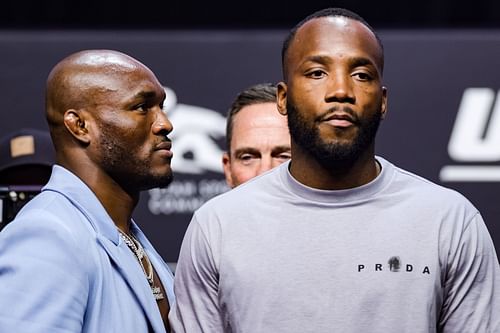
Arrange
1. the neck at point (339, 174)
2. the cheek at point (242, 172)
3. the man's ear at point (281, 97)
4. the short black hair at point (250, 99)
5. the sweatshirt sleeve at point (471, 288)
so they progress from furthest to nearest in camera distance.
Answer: the short black hair at point (250, 99) → the cheek at point (242, 172) → the man's ear at point (281, 97) → the neck at point (339, 174) → the sweatshirt sleeve at point (471, 288)

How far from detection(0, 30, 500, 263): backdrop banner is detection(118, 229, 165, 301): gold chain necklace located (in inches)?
65.0

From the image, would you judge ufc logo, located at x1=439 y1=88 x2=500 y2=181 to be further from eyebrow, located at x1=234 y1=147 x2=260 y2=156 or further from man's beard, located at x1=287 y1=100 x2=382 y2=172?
man's beard, located at x1=287 y1=100 x2=382 y2=172

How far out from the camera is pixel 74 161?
2424 mm

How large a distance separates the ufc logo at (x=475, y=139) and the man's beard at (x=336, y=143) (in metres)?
2.31

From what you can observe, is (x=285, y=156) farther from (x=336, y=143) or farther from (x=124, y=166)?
(x=336, y=143)

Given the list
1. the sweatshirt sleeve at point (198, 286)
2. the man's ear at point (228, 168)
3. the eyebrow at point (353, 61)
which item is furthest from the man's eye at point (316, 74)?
the man's ear at point (228, 168)

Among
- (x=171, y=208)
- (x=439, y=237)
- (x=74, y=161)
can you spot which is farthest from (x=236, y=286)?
(x=171, y=208)

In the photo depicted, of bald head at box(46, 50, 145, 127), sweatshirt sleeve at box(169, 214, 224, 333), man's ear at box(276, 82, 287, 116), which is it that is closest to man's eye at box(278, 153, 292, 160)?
bald head at box(46, 50, 145, 127)

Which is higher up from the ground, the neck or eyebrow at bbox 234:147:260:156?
the neck

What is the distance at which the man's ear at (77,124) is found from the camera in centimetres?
241

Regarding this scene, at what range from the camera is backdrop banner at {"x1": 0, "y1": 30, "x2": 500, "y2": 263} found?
13.9 feet

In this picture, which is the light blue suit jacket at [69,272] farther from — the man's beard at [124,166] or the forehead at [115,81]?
the forehead at [115,81]

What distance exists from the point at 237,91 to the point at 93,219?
2.00 meters

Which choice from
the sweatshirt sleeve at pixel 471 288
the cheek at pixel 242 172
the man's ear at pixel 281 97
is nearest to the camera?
the sweatshirt sleeve at pixel 471 288
